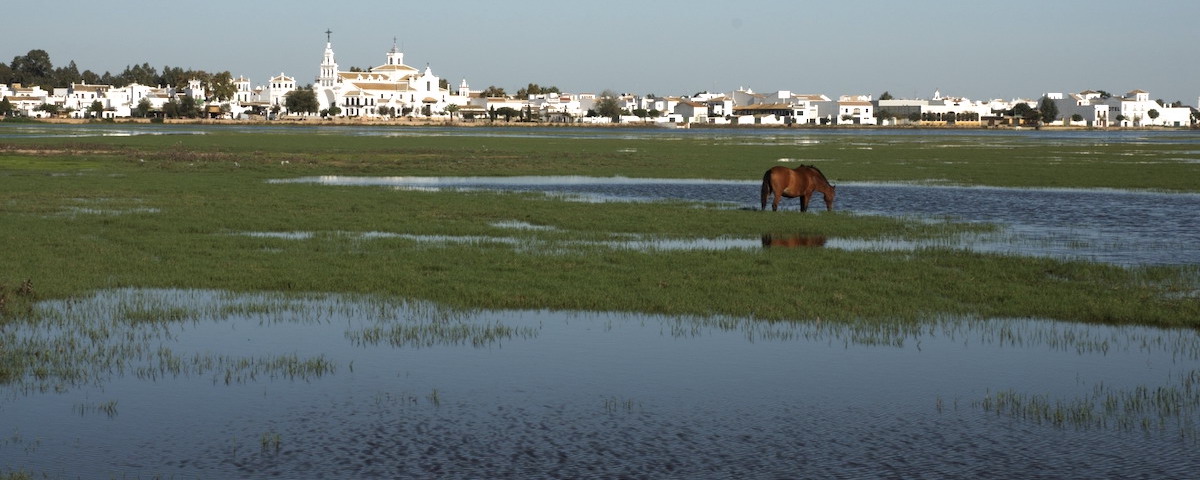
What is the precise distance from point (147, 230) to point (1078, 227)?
782 inches

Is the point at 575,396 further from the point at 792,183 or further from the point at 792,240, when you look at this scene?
the point at 792,183

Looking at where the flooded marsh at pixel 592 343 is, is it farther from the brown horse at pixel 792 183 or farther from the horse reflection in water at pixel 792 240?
the brown horse at pixel 792 183

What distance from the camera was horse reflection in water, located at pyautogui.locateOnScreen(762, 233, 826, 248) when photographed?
83.0ft

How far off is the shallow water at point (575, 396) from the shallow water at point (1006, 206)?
29.4 ft

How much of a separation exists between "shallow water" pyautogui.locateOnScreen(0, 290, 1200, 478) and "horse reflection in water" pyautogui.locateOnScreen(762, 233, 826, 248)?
27.8 ft

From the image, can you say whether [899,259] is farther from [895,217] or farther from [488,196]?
[488,196]

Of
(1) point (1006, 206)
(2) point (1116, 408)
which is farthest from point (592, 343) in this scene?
(1) point (1006, 206)

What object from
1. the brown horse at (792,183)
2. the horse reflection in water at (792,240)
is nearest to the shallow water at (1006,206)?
the horse reflection in water at (792,240)

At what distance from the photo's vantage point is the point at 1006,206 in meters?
36.2

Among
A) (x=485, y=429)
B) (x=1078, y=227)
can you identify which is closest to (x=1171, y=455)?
(x=485, y=429)

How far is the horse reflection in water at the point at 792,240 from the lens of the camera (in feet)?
83.0

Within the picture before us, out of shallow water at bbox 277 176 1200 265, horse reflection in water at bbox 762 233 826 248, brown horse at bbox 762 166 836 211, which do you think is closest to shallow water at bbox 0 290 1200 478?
horse reflection in water at bbox 762 233 826 248

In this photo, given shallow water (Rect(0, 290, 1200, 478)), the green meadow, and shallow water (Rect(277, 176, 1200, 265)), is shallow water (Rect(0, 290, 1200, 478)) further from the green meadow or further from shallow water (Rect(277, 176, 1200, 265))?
shallow water (Rect(277, 176, 1200, 265))

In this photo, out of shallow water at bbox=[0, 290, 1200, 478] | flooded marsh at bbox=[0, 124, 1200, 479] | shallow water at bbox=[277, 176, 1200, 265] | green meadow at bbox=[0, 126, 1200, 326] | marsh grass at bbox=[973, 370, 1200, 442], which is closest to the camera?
shallow water at bbox=[0, 290, 1200, 478]
